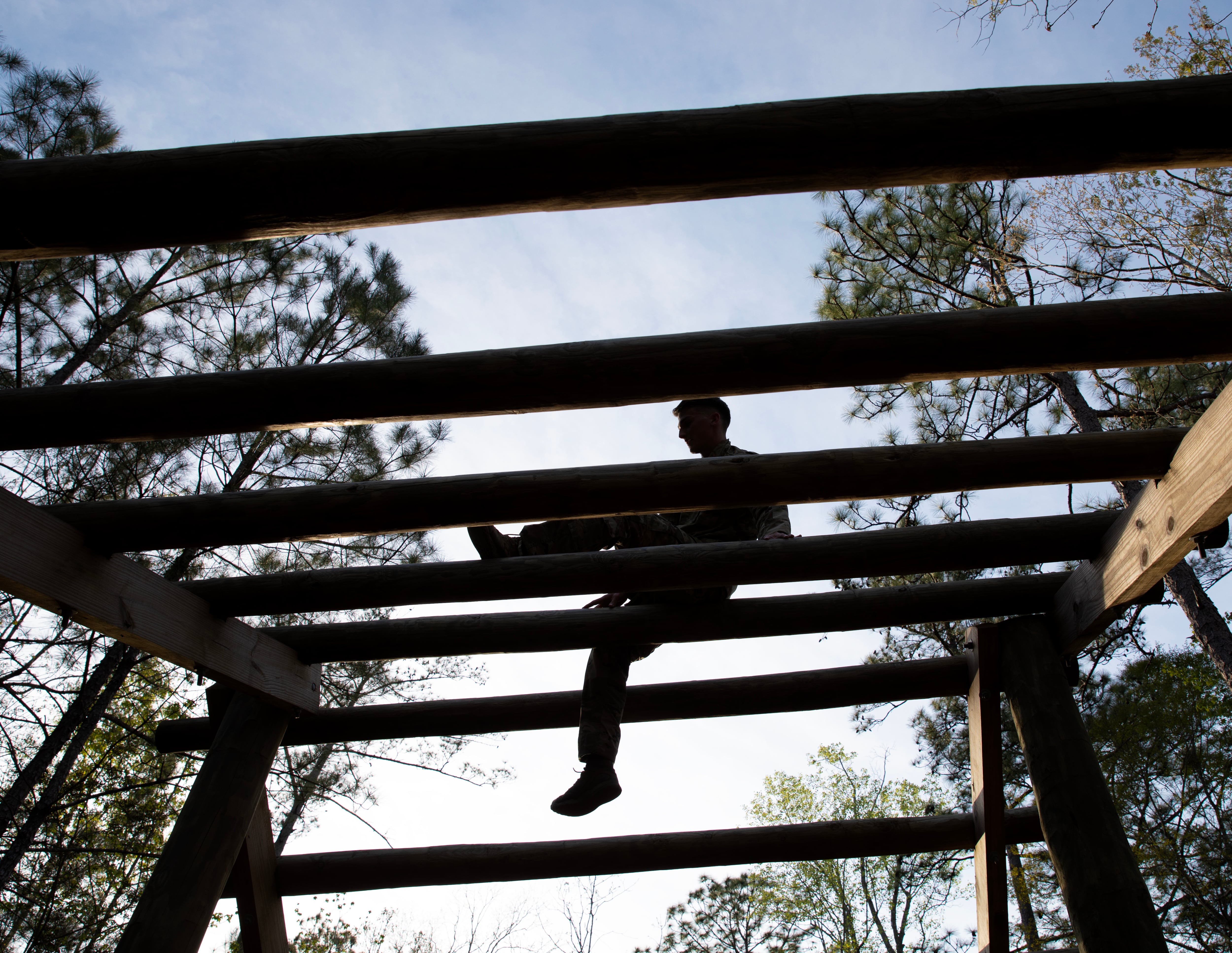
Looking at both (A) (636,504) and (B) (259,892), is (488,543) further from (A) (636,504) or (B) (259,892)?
(B) (259,892)

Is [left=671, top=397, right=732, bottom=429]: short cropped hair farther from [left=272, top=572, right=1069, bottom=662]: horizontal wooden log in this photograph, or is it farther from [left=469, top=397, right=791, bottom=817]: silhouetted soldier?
[left=272, top=572, right=1069, bottom=662]: horizontal wooden log

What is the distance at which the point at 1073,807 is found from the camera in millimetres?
2789

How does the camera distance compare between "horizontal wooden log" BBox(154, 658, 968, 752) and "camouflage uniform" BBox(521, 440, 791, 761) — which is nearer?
"camouflage uniform" BBox(521, 440, 791, 761)

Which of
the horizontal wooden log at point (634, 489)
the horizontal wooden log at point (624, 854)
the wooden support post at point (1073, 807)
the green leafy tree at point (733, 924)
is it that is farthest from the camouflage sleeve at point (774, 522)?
the green leafy tree at point (733, 924)

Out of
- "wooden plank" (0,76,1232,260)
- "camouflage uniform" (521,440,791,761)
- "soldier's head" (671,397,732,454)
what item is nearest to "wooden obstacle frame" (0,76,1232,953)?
"wooden plank" (0,76,1232,260)

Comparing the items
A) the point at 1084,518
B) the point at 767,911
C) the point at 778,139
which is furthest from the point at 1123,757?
the point at 778,139

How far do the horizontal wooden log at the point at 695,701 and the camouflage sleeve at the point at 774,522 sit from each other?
2.20 ft

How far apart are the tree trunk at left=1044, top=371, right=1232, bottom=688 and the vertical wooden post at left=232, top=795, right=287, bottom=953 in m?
6.20

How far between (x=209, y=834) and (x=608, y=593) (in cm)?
172

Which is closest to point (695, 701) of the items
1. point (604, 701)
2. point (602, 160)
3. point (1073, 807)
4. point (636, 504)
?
point (604, 701)

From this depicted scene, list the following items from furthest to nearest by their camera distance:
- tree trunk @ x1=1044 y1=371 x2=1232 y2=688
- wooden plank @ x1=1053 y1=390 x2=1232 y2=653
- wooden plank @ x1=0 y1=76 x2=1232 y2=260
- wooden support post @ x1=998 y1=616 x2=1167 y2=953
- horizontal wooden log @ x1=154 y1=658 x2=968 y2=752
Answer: tree trunk @ x1=1044 y1=371 x2=1232 y2=688, horizontal wooden log @ x1=154 y1=658 x2=968 y2=752, wooden support post @ x1=998 y1=616 x2=1167 y2=953, wooden plank @ x1=1053 y1=390 x2=1232 y2=653, wooden plank @ x1=0 y1=76 x2=1232 y2=260

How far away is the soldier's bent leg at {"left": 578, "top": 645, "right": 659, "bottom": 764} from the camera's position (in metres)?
3.07

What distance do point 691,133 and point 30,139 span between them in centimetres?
727

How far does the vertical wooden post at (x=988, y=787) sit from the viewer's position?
309 cm
